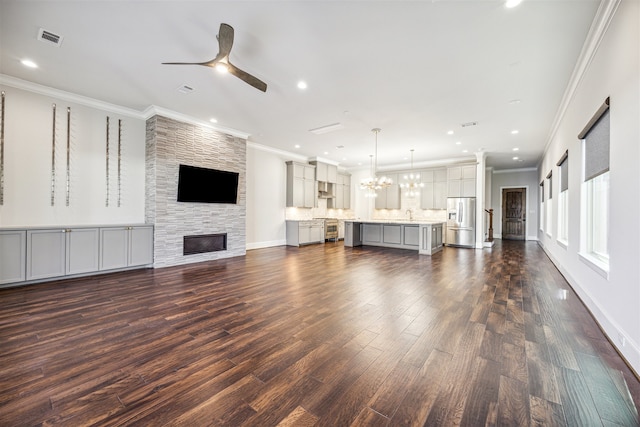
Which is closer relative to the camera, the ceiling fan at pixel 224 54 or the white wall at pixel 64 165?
the ceiling fan at pixel 224 54

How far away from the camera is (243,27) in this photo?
9.45 ft

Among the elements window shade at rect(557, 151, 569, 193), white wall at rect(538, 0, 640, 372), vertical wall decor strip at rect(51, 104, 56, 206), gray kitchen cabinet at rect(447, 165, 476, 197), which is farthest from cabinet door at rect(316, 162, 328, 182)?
white wall at rect(538, 0, 640, 372)

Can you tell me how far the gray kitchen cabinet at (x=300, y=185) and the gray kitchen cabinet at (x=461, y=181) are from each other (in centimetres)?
489

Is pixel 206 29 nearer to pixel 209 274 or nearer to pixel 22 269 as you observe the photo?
pixel 209 274

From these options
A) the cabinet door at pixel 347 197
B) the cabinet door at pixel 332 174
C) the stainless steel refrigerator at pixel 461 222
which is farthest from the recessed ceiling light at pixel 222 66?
the cabinet door at pixel 347 197

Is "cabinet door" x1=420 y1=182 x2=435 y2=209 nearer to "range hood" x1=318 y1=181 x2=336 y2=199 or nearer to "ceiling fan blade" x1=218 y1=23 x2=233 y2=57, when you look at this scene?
"range hood" x1=318 y1=181 x2=336 y2=199

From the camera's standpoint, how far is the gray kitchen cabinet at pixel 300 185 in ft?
29.7

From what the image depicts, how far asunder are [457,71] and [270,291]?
4095 mm

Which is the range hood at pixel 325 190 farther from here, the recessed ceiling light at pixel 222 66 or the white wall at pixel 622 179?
the white wall at pixel 622 179

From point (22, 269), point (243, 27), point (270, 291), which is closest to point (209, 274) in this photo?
point (270, 291)

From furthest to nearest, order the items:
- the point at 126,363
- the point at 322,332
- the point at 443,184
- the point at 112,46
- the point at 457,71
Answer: the point at 443,184 → the point at 457,71 → the point at 112,46 → the point at 322,332 → the point at 126,363

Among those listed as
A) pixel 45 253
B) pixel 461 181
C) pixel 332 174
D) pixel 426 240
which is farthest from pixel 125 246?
pixel 461 181

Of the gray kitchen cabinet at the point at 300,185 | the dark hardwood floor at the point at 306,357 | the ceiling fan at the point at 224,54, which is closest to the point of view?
the dark hardwood floor at the point at 306,357

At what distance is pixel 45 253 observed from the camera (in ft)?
13.6
